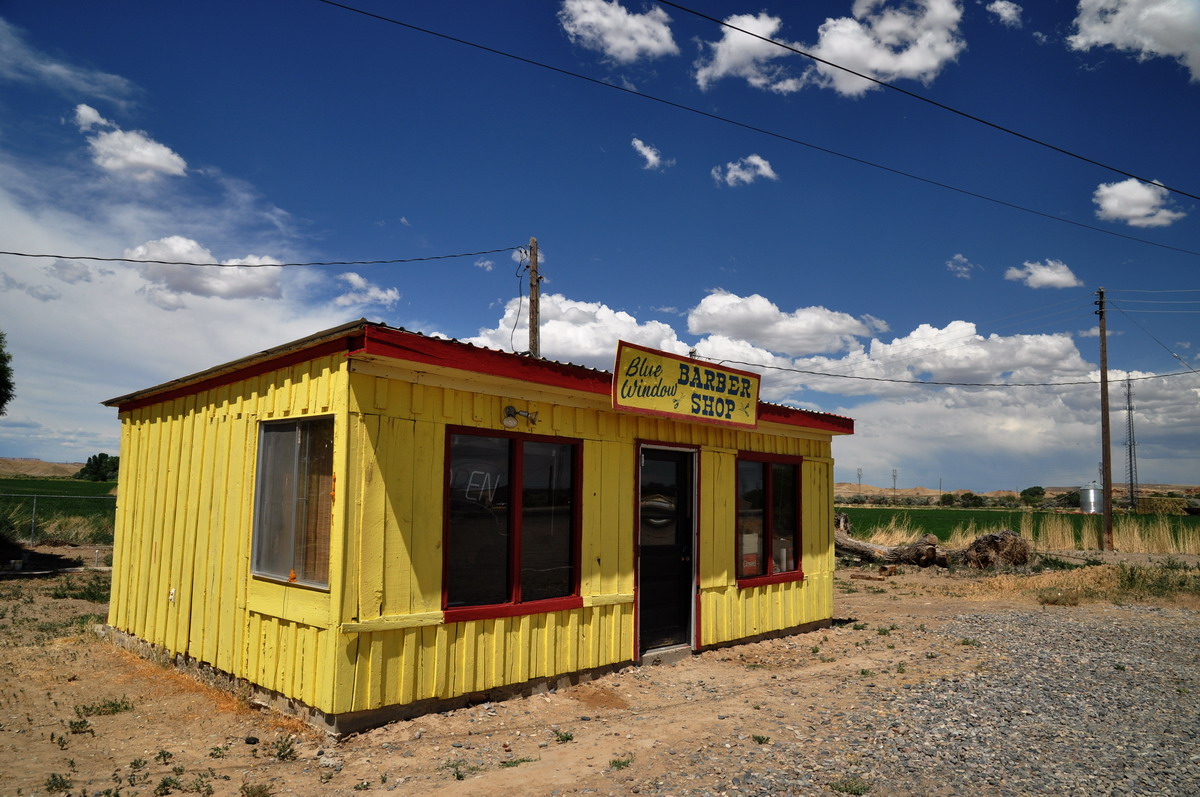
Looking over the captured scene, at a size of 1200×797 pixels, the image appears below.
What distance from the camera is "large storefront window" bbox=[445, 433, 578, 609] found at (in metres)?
6.33

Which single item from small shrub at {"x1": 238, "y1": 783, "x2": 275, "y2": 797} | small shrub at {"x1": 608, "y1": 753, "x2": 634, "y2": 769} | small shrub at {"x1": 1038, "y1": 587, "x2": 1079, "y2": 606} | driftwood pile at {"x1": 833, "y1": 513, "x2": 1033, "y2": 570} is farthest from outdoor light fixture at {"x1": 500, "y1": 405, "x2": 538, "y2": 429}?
driftwood pile at {"x1": 833, "y1": 513, "x2": 1033, "y2": 570}

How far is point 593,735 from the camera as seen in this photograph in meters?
5.81

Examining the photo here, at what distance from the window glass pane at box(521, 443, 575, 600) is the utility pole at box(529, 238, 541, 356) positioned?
8.70 m

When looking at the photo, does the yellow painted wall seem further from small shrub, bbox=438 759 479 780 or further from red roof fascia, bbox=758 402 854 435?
small shrub, bbox=438 759 479 780

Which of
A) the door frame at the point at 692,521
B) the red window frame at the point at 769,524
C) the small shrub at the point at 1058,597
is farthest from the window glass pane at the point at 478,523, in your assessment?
the small shrub at the point at 1058,597

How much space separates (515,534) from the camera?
6688 millimetres

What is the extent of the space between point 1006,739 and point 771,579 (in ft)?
13.1

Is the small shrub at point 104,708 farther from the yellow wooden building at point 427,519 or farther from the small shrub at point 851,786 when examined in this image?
the small shrub at point 851,786

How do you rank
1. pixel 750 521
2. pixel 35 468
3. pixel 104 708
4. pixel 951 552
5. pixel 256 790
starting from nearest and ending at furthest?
pixel 256 790 < pixel 104 708 < pixel 750 521 < pixel 951 552 < pixel 35 468

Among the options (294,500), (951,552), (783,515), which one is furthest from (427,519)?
(951,552)

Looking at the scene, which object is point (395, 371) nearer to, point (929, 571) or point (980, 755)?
point (980, 755)

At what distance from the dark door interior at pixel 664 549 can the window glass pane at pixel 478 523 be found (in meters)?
1.88

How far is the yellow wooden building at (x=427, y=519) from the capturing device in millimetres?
5656

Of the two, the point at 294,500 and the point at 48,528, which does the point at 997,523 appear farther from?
the point at 48,528
